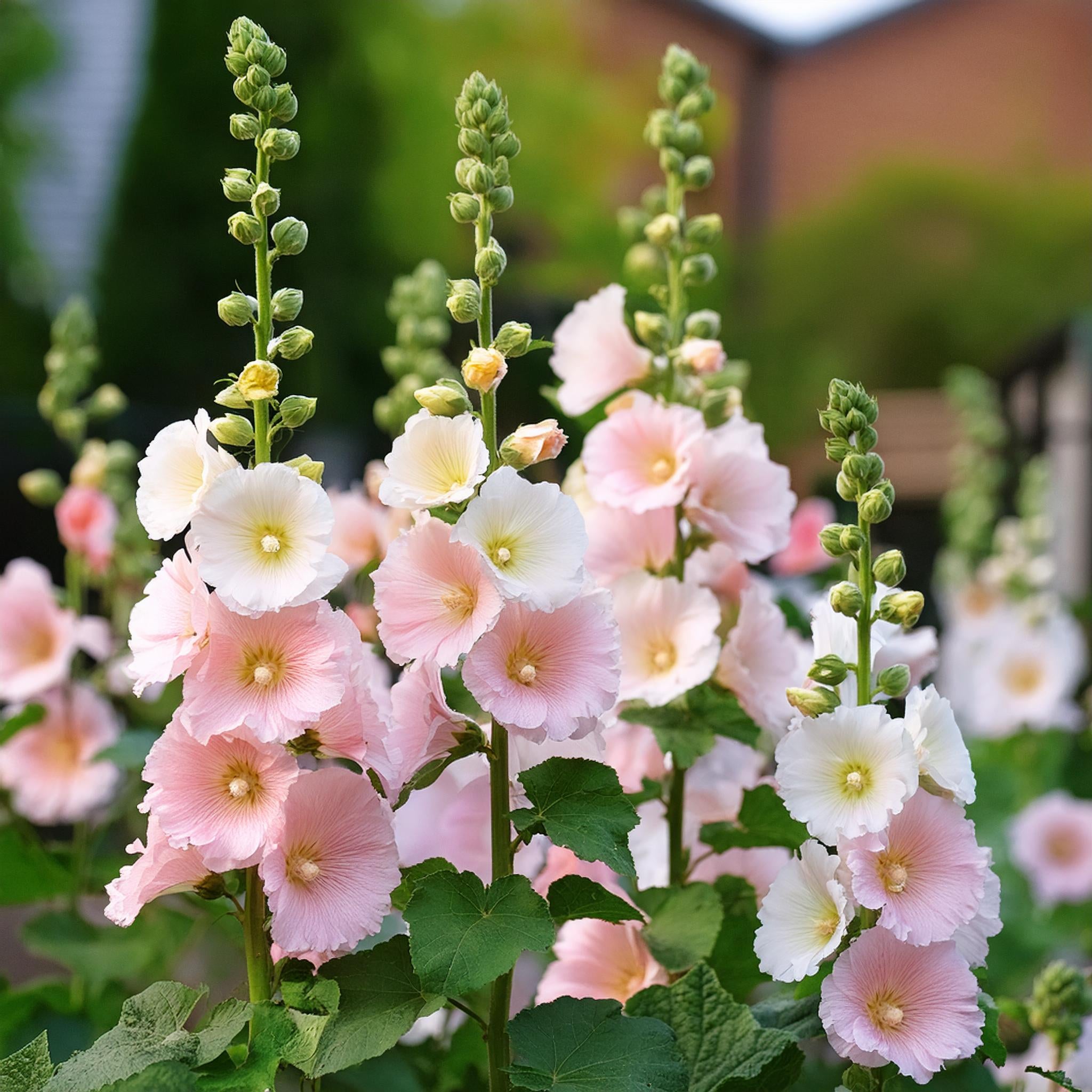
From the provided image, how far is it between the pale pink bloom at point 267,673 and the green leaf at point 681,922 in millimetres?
289

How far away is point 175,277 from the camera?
8273 mm

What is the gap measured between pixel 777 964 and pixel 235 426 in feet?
1.23

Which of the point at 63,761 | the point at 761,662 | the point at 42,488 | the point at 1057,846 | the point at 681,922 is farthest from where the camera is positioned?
the point at 1057,846

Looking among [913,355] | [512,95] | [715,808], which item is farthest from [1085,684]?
[913,355]

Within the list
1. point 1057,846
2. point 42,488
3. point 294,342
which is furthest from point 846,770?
point 1057,846

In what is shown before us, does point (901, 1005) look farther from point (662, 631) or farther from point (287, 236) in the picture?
point (287, 236)

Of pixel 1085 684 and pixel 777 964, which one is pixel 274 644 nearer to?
pixel 777 964

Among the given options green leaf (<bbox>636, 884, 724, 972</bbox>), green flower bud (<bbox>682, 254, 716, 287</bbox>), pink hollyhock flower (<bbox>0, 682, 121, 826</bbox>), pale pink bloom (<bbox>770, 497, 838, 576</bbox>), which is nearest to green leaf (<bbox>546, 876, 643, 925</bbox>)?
green leaf (<bbox>636, 884, 724, 972</bbox>)

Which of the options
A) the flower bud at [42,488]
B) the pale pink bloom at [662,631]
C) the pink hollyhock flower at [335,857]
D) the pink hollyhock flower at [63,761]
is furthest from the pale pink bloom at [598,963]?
the flower bud at [42,488]

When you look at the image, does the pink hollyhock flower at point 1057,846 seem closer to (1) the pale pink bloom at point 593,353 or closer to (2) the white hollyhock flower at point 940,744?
(1) the pale pink bloom at point 593,353

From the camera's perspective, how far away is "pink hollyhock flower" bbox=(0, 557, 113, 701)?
1.32 m

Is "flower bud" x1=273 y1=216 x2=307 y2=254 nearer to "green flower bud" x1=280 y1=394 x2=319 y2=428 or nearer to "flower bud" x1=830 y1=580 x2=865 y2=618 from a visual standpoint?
"green flower bud" x1=280 y1=394 x2=319 y2=428

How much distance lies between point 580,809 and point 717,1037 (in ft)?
0.49

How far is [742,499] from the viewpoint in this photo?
3.03 ft
